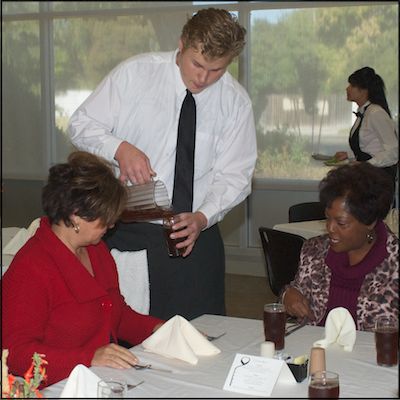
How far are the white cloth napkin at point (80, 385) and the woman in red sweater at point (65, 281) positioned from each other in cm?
41

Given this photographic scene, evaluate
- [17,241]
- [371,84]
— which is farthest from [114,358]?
[371,84]

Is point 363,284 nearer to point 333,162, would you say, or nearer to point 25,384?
point 25,384

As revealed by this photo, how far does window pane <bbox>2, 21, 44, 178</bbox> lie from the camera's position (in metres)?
9.12

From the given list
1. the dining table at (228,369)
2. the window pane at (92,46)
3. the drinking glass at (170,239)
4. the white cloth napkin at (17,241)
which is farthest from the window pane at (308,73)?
the dining table at (228,369)

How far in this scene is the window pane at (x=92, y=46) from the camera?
8562 millimetres

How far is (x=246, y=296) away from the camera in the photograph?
23.7ft

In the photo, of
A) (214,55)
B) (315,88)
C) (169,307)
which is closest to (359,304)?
(169,307)

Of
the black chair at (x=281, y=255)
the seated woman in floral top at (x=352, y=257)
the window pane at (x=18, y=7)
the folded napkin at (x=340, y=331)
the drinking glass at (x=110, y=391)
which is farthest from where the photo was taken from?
the window pane at (x=18, y=7)

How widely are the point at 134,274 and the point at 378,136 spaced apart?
4.20 metres

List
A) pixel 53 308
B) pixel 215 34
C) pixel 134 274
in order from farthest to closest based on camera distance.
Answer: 1. pixel 134 274
2. pixel 215 34
3. pixel 53 308

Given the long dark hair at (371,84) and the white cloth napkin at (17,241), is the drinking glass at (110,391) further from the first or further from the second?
the long dark hair at (371,84)

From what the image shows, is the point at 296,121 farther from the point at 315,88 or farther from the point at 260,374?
the point at 260,374

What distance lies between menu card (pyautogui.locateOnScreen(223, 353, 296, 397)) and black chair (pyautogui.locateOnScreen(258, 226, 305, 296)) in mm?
2284

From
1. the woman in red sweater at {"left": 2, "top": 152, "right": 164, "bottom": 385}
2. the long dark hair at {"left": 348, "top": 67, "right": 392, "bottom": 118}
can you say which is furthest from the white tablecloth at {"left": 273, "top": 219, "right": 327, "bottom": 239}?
the woman in red sweater at {"left": 2, "top": 152, "right": 164, "bottom": 385}
